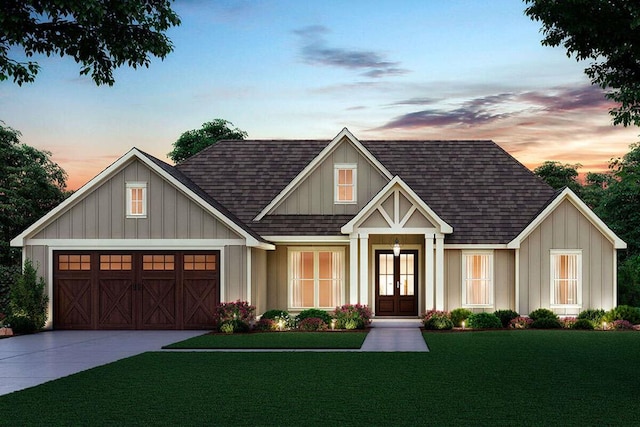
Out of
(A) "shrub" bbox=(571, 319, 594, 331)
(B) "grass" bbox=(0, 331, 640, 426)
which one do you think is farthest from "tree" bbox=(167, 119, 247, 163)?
(B) "grass" bbox=(0, 331, 640, 426)

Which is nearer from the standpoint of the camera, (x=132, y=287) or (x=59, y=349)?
(x=59, y=349)

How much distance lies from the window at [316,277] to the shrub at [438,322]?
3789mm

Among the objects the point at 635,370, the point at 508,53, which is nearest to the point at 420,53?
the point at 508,53

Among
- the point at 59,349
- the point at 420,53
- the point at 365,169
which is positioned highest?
the point at 420,53

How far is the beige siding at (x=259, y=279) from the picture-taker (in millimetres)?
26109

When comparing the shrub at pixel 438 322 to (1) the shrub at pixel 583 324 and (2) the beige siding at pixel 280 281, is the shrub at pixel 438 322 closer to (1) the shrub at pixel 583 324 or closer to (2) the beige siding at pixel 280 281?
(2) the beige siding at pixel 280 281

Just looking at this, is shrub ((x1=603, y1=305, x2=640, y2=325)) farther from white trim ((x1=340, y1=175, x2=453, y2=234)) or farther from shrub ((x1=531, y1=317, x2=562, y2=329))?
white trim ((x1=340, y1=175, x2=453, y2=234))

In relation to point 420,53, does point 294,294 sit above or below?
below

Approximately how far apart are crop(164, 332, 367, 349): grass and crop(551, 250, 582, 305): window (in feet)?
23.9

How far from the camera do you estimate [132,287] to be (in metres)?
25.9

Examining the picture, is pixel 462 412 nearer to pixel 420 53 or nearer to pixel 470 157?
pixel 420 53

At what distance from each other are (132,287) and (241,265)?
3.50 m

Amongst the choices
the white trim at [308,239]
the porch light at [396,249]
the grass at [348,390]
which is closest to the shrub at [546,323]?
the porch light at [396,249]

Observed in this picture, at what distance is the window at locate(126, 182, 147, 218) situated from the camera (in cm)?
2570
